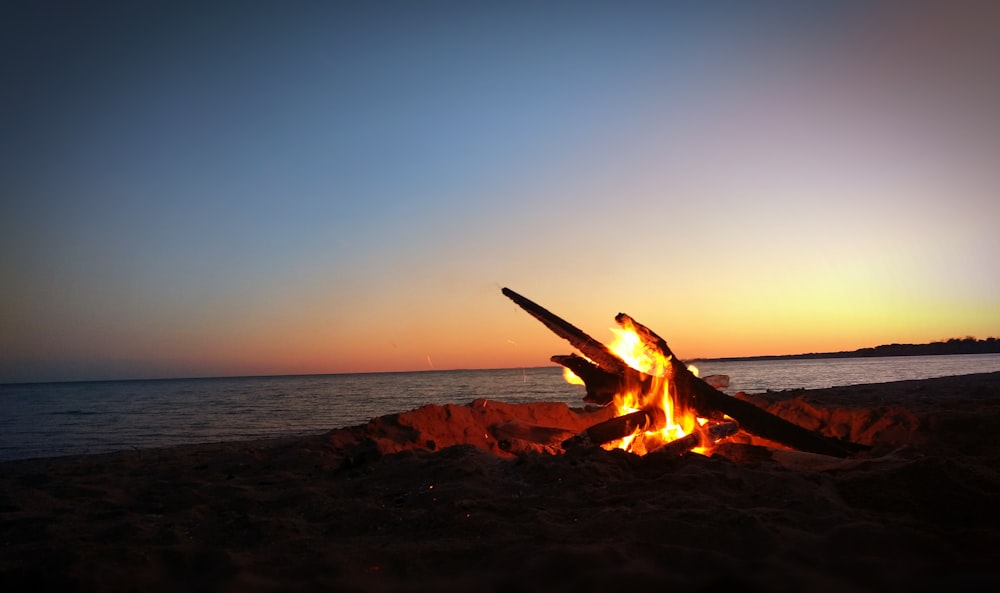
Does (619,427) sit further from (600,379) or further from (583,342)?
(583,342)

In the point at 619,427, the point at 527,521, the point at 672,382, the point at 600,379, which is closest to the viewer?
the point at 527,521

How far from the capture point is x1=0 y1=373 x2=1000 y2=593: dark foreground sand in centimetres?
311

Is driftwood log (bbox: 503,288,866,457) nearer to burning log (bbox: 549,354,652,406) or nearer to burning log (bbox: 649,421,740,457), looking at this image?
burning log (bbox: 549,354,652,406)

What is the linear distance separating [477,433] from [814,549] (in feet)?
21.2

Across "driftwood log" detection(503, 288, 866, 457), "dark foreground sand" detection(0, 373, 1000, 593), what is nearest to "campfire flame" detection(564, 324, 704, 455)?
"driftwood log" detection(503, 288, 866, 457)

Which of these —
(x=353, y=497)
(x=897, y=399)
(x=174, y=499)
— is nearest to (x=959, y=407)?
(x=897, y=399)

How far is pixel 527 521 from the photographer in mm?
4383

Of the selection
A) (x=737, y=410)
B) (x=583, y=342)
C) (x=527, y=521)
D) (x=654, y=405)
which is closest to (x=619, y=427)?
(x=654, y=405)

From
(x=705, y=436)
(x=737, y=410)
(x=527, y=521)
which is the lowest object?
(x=527, y=521)

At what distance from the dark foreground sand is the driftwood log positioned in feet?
1.91

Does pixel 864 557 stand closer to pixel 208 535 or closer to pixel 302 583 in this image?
pixel 302 583

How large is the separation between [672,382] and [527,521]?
13.8 feet

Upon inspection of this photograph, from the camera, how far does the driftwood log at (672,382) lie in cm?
704

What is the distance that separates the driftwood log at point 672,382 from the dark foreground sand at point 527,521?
1.91ft
